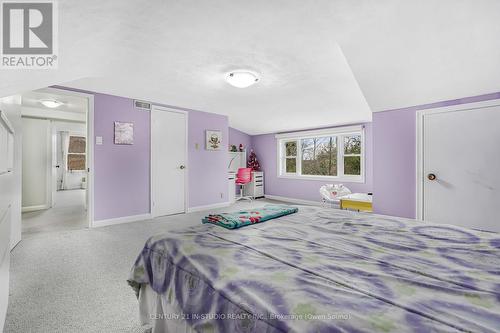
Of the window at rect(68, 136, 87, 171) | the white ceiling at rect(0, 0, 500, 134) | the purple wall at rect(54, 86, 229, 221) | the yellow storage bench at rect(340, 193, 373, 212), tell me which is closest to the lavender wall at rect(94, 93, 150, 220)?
the purple wall at rect(54, 86, 229, 221)

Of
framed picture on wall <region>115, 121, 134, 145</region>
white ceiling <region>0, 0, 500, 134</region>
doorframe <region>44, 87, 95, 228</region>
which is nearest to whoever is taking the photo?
white ceiling <region>0, 0, 500, 134</region>

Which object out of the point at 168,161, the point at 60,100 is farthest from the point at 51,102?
the point at 168,161

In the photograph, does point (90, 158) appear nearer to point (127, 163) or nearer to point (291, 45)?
point (127, 163)

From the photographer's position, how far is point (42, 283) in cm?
204

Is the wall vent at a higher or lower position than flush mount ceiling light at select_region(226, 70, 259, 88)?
lower

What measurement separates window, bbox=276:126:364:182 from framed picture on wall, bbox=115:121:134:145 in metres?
3.80

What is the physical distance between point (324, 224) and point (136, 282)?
1.22 metres

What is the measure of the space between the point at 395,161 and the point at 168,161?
3.76 meters

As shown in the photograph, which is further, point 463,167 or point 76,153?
point 76,153

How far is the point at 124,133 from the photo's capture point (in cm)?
411

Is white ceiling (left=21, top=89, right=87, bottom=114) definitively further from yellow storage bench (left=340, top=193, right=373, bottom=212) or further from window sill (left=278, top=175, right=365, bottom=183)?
window sill (left=278, top=175, right=365, bottom=183)

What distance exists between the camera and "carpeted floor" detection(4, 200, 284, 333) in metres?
1.57

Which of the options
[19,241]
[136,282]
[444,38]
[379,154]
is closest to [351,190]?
[379,154]

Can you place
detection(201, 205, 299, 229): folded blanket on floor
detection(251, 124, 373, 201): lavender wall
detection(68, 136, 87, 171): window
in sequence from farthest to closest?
detection(68, 136, 87, 171): window < detection(251, 124, 373, 201): lavender wall < detection(201, 205, 299, 229): folded blanket on floor
